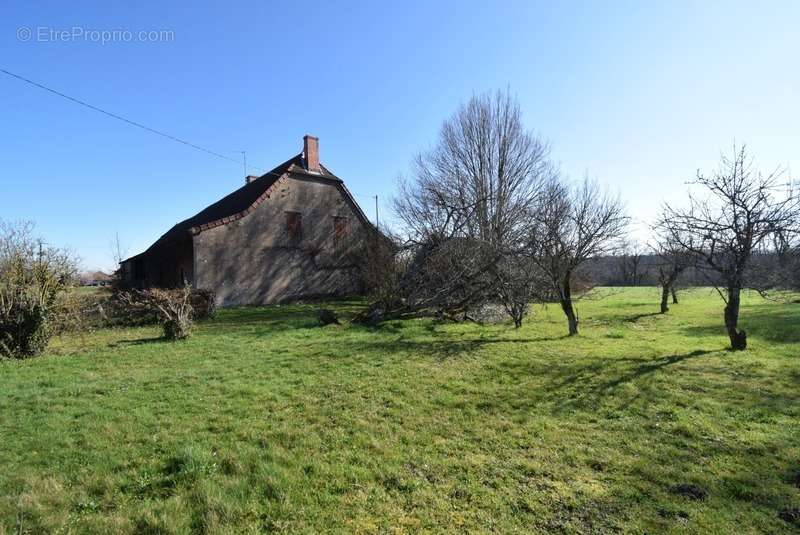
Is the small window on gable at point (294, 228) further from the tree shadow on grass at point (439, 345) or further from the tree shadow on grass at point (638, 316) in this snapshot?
the tree shadow on grass at point (638, 316)

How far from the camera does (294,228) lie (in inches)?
826

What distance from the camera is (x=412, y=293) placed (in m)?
12.5

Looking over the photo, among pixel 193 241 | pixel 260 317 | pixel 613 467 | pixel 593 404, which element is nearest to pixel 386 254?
pixel 260 317

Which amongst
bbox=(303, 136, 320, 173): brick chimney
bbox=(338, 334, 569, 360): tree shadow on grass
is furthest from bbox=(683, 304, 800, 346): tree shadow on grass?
bbox=(303, 136, 320, 173): brick chimney

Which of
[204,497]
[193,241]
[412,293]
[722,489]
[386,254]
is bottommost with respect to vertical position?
[722,489]

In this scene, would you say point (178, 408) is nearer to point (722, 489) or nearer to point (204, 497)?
point (204, 497)

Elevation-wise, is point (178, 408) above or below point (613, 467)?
above

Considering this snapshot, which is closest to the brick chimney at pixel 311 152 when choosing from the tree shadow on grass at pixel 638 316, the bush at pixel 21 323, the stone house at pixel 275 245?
the stone house at pixel 275 245

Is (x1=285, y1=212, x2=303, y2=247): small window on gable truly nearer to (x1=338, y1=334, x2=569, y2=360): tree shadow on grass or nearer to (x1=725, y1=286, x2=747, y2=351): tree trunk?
(x1=338, y1=334, x2=569, y2=360): tree shadow on grass

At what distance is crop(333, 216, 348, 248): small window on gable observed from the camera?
74.5ft

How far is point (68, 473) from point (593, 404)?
5763 millimetres

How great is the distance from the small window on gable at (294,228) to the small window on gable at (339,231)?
218cm

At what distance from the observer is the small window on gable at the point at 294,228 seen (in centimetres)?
2079

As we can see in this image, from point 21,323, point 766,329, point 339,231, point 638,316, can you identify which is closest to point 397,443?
point 21,323
